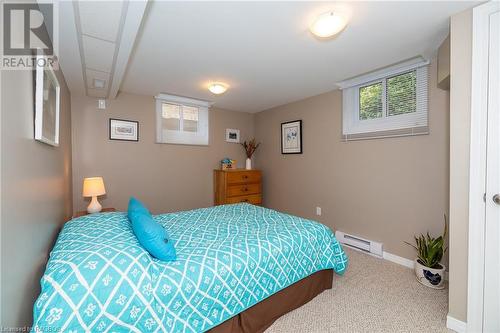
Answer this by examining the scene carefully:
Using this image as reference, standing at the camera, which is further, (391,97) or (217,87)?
(217,87)

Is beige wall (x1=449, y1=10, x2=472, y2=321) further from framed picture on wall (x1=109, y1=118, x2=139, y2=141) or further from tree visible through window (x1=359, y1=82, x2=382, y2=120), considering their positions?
framed picture on wall (x1=109, y1=118, x2=139, y2=141)

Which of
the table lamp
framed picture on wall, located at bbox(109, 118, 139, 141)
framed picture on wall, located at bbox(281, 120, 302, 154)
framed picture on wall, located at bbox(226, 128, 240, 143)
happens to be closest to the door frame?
framed picture on wall, located at bbox(281, 120, 302, 154)

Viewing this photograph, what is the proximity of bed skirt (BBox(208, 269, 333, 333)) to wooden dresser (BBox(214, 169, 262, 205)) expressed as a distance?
223cm

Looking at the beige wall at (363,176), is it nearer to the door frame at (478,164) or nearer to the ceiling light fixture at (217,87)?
the door frame at (478,164)

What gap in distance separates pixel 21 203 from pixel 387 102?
11.4 feet

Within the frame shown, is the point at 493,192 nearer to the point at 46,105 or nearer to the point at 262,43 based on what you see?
the point at 262,43

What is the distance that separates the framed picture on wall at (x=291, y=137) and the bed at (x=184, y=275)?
1955mm

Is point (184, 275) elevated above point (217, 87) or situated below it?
below

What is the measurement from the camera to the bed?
1038 mm

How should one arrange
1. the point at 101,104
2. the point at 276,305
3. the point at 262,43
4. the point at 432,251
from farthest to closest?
the point at 101,104 → the point at 432,251 → the point at 262,43 → the point at 276,305

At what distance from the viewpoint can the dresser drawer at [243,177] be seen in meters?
3.93

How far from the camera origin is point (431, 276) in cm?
203

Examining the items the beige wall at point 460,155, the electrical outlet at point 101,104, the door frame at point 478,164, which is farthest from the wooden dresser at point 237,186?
the door frame at point 478,164

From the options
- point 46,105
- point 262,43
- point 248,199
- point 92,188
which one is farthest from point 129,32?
point 248,199
